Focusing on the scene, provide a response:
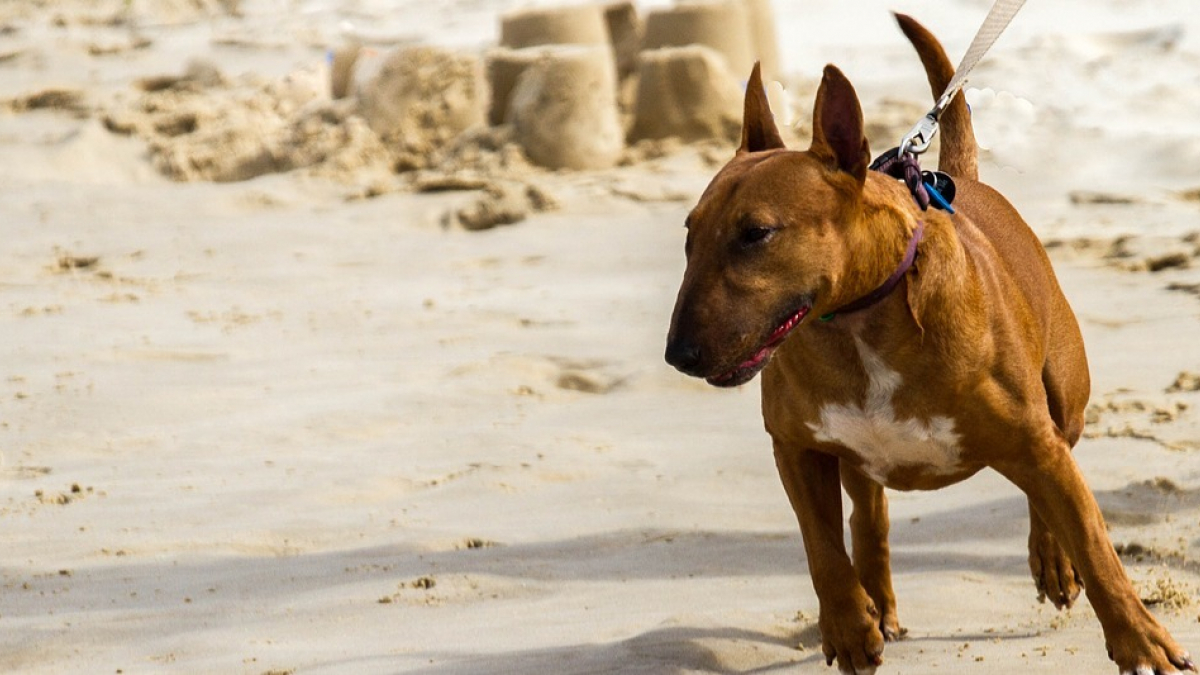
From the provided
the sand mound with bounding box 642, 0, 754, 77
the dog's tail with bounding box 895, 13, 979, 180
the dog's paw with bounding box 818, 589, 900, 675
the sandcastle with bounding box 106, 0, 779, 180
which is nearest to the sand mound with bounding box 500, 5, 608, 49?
the sandcastle with bounding box 106, 0, 779, 180

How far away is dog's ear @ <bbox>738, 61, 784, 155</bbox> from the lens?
3900mm

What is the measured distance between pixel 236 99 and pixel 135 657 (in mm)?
10347

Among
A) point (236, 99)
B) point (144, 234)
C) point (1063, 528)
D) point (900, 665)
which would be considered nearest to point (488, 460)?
point (900, 665)

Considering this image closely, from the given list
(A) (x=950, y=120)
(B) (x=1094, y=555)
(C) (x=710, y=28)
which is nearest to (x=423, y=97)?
(C) (x=710, y=28)

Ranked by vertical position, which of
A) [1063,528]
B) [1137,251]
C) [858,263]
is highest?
[858,263]

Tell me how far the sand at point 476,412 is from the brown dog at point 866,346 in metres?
0.38

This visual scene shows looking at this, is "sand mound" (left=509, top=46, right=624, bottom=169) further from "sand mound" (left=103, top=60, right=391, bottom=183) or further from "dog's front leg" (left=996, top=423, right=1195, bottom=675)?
"dog's front leg" (left=996, top=423, right=1195, bottom=675)

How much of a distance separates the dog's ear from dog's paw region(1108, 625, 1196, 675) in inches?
50.3

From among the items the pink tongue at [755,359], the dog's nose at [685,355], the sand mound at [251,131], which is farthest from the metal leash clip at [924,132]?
the sand mound at [251,131]

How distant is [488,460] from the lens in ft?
21.1

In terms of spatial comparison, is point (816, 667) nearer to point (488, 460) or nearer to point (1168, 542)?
point (1168, 542)

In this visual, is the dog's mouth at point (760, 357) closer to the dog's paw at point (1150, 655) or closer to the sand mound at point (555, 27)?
the dog's paw at point (1150, 655)

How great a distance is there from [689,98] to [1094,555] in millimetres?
8844

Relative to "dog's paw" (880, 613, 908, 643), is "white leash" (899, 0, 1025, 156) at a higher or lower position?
higher
